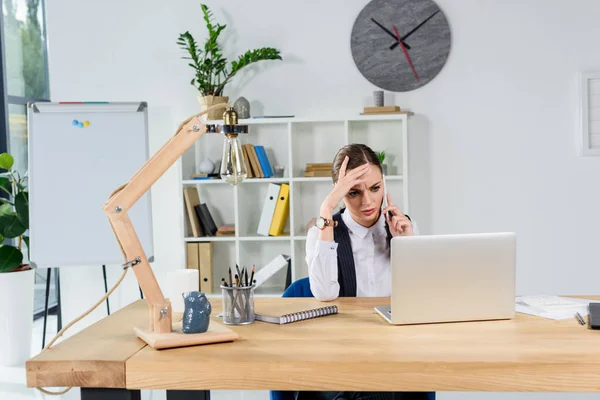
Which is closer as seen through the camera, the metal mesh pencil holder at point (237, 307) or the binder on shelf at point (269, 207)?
the metal mesh pencil holder at point (237, 307)

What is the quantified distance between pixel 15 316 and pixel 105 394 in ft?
10.4

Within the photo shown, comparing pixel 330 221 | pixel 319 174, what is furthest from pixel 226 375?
pixel 319 174

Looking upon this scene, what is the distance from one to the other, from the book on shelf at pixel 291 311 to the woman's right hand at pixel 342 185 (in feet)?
1.23

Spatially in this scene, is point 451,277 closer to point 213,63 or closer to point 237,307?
point 237,307

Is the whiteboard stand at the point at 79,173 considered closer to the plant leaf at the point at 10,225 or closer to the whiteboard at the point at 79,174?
the whiteboard at the point at 79,174

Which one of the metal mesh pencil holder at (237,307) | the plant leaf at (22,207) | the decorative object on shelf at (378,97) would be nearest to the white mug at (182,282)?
the metal mesh pencil holder at (237,307)

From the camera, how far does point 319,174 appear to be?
4535mm

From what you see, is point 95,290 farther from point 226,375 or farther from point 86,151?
point 226,375

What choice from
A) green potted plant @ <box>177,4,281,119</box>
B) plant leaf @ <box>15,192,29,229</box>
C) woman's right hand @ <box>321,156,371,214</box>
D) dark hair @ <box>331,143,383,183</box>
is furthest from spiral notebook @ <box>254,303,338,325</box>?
plant leaf @ <box>15,192,29,229</box>

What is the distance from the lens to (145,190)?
6.59 feet

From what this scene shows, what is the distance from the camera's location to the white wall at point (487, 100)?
4555 millimetres

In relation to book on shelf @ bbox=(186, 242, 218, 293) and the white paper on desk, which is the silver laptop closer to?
the white paper on desk

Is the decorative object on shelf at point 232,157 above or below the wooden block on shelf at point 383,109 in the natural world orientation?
below

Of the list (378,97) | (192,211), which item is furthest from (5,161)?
(378,97)
